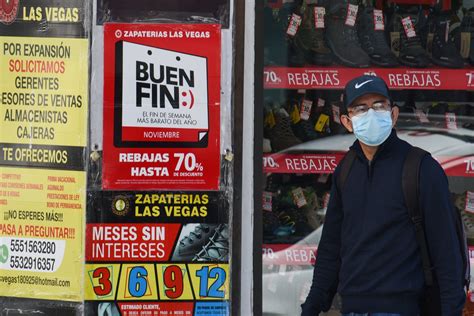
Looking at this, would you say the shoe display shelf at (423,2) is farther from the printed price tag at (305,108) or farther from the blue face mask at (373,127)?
the blue face mask at (373,127)

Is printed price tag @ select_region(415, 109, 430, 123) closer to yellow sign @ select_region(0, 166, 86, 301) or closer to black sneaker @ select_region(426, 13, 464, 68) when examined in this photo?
black sneaker @ select_region(426, 13, 464, 68)

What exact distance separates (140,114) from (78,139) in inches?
13.4

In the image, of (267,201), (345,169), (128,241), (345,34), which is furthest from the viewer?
(345,34)

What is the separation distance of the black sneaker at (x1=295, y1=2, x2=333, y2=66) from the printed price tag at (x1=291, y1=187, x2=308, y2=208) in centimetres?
74

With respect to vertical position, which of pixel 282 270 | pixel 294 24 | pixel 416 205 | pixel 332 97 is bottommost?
pixel 282 270

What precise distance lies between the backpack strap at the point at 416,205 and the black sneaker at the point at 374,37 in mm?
1936

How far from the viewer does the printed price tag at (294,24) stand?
213 inches

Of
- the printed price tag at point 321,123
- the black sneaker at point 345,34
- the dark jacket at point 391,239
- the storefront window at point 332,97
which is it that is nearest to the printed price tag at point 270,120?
the storefront window at point 332,97

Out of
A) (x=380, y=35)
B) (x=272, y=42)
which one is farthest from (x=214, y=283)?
(x=380, y=35)

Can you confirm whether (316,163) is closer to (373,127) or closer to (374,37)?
(374,37)

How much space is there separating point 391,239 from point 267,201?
1699 mm

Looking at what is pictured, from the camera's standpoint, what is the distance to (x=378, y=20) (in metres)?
5.54

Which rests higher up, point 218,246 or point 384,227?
point 384,227

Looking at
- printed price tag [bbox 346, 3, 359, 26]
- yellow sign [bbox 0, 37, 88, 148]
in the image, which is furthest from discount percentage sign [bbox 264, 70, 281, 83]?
yellow sign [bbox 0, 37, 88, 148]
